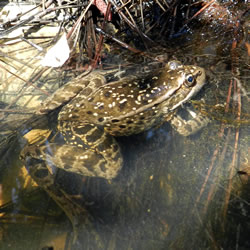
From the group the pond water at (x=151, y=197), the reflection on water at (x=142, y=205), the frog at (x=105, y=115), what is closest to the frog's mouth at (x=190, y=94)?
the frog at (x=105, y=115)

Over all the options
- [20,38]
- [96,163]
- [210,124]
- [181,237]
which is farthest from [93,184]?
[20,38]

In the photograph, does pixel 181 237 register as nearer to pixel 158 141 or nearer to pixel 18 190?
pixel 158 141

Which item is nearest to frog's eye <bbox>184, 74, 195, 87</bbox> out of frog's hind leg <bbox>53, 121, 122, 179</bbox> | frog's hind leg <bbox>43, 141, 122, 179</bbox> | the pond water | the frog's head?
the frog's head

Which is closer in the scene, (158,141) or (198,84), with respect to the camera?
(158,141)

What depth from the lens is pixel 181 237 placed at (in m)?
2.41

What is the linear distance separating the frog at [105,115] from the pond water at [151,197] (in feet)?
0.54

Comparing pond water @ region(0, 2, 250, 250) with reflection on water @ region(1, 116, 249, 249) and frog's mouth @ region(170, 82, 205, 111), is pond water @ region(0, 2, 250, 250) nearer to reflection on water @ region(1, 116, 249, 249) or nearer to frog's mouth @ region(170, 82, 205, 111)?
reflection on water @ region(1, 116, 249, 249)

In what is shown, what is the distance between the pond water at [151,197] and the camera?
2451mm

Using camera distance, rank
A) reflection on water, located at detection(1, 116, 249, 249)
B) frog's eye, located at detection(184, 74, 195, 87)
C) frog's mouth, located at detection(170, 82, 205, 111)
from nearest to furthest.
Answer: reflection on water, located at detection(1, 116, 249, 249) < frog's eye, located at detection(184, 74, 195, 87) < frog's mouth, located at detection(170, 82, 205, 111)

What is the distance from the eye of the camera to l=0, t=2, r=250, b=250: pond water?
2.45 metres

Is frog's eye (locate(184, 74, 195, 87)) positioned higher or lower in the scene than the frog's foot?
higher

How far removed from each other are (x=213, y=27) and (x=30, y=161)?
384cm

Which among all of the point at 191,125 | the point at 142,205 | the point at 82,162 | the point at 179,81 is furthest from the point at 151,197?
the point at 179,81

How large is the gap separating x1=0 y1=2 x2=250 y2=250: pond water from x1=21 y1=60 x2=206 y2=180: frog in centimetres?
16
